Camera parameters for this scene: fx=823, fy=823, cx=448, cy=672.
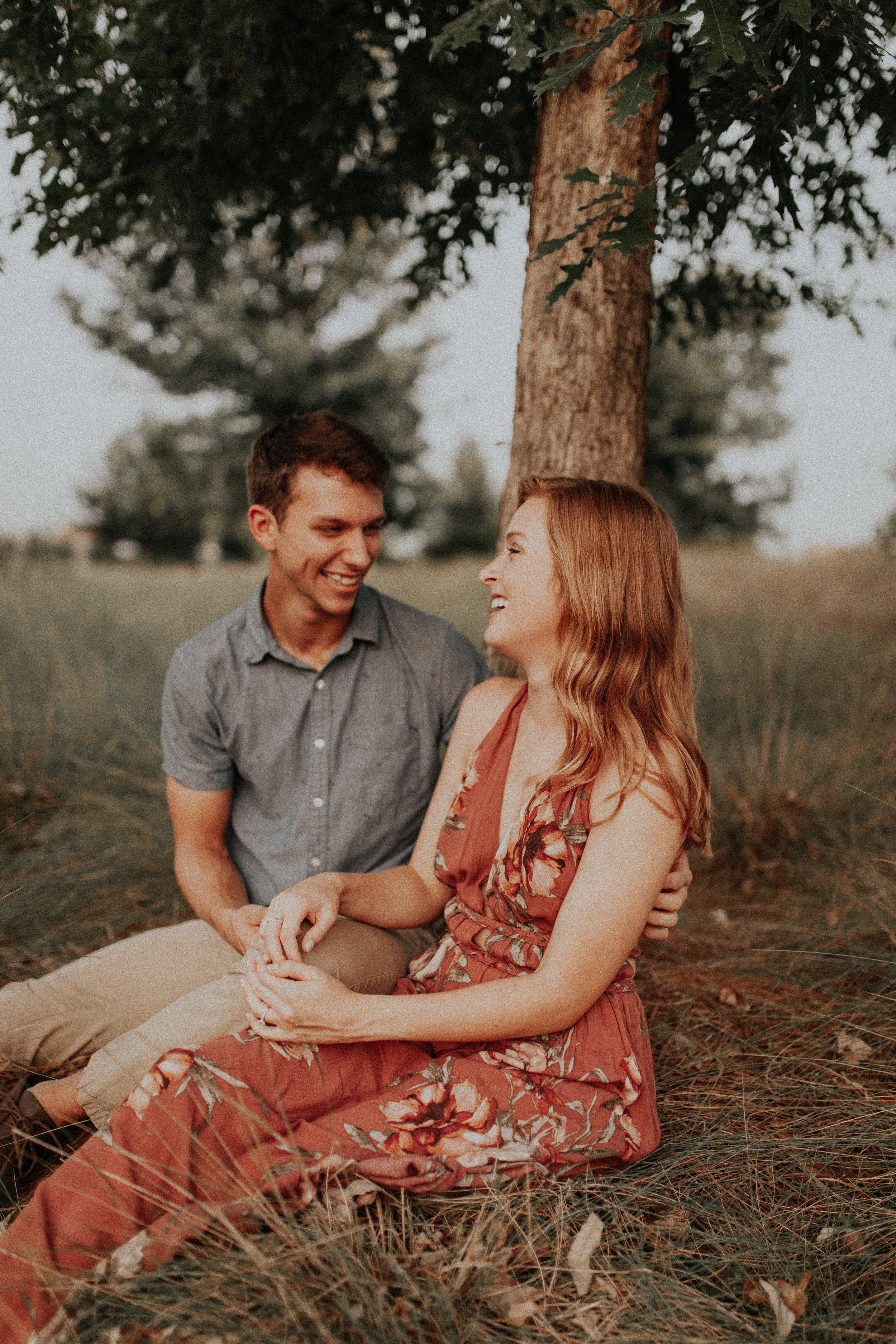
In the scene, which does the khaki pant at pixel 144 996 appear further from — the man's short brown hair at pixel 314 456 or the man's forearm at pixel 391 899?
the man's short brown hair at pixel 314 456

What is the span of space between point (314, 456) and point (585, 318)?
0.95 m

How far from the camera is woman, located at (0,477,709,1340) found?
4.95 feet

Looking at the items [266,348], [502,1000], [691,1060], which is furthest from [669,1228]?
[266,348]

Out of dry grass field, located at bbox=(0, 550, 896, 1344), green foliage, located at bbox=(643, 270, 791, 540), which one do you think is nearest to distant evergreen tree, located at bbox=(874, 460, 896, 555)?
dry grass field, located at bbox=(0, 550, 896, 1344)

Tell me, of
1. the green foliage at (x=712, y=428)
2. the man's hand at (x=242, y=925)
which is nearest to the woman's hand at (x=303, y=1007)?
the man's hand at (x=242, y=925)

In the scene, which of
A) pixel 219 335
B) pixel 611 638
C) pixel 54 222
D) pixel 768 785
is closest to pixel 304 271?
pixel 219 335

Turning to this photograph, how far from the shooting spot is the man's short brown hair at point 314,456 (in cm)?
252

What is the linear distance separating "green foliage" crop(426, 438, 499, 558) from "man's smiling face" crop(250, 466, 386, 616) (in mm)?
19996

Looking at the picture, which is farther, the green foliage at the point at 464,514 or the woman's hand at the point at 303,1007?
the green foliage at the point at 464,514

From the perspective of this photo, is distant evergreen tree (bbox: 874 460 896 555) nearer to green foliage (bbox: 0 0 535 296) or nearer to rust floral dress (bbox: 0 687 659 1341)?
green foliage (bbox: 0 0 535 296)

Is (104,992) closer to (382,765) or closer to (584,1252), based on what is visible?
(382,765)

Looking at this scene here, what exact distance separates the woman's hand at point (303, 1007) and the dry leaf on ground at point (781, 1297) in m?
0.84

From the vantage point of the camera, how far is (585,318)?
2564 mm

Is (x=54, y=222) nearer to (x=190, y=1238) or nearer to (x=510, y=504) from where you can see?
(x=510, y=504)
